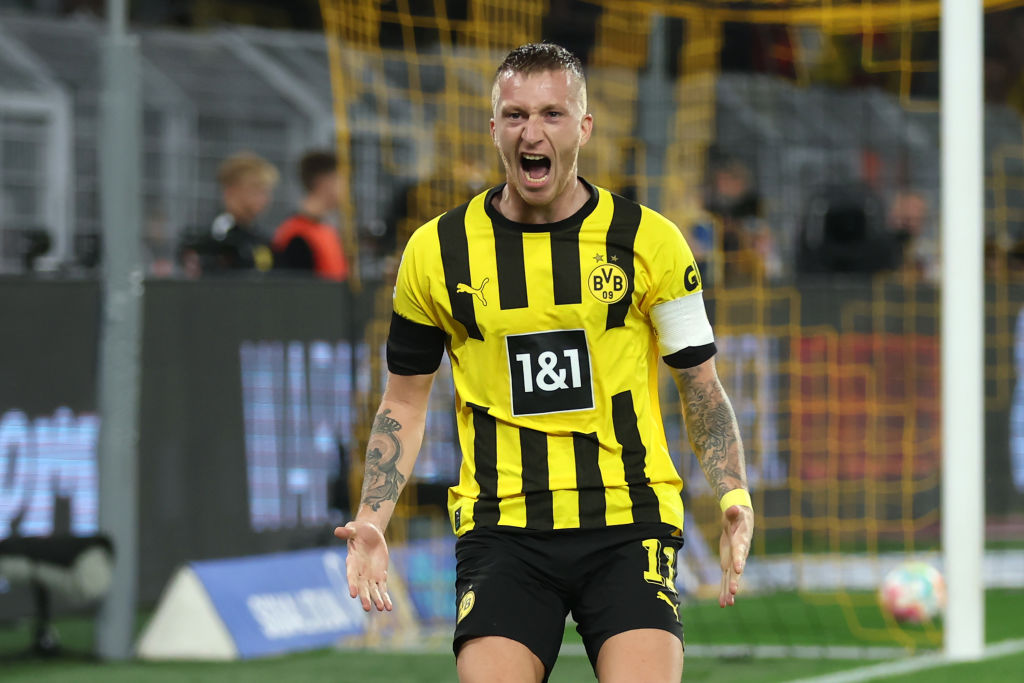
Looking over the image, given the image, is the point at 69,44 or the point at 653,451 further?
the point at 69,44

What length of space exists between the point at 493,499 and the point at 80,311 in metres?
5.54

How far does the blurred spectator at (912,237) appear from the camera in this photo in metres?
12.9

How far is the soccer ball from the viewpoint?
29.3ft

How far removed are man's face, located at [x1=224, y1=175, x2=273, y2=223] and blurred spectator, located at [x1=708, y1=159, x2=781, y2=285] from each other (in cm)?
319

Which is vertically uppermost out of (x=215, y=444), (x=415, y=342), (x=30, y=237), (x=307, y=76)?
(x=307, y=76)

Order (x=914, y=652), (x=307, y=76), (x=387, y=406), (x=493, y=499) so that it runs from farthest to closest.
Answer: (x=307, y=76), (x=914, y=652), (x=387, y=406), (x=493, y=499)

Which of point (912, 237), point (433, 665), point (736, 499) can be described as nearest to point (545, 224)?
point (736, 499)

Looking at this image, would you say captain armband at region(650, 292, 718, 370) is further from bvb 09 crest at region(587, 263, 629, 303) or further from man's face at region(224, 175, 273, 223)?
man's face at region(224, 175, 273, 223)

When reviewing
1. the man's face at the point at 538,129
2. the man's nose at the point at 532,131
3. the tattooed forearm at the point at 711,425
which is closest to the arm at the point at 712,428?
the tattooed forearm at the point at 711,425

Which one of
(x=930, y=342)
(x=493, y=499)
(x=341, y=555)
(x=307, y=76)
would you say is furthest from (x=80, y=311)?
(x=307, y=76)

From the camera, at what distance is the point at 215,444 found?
9547 mm

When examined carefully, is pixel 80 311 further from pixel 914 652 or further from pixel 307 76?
pixel 307 76

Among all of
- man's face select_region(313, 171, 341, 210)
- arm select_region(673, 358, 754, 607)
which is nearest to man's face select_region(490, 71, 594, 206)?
arm select_region(673, 358, 754, 607)

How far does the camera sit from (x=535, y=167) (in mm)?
3984
